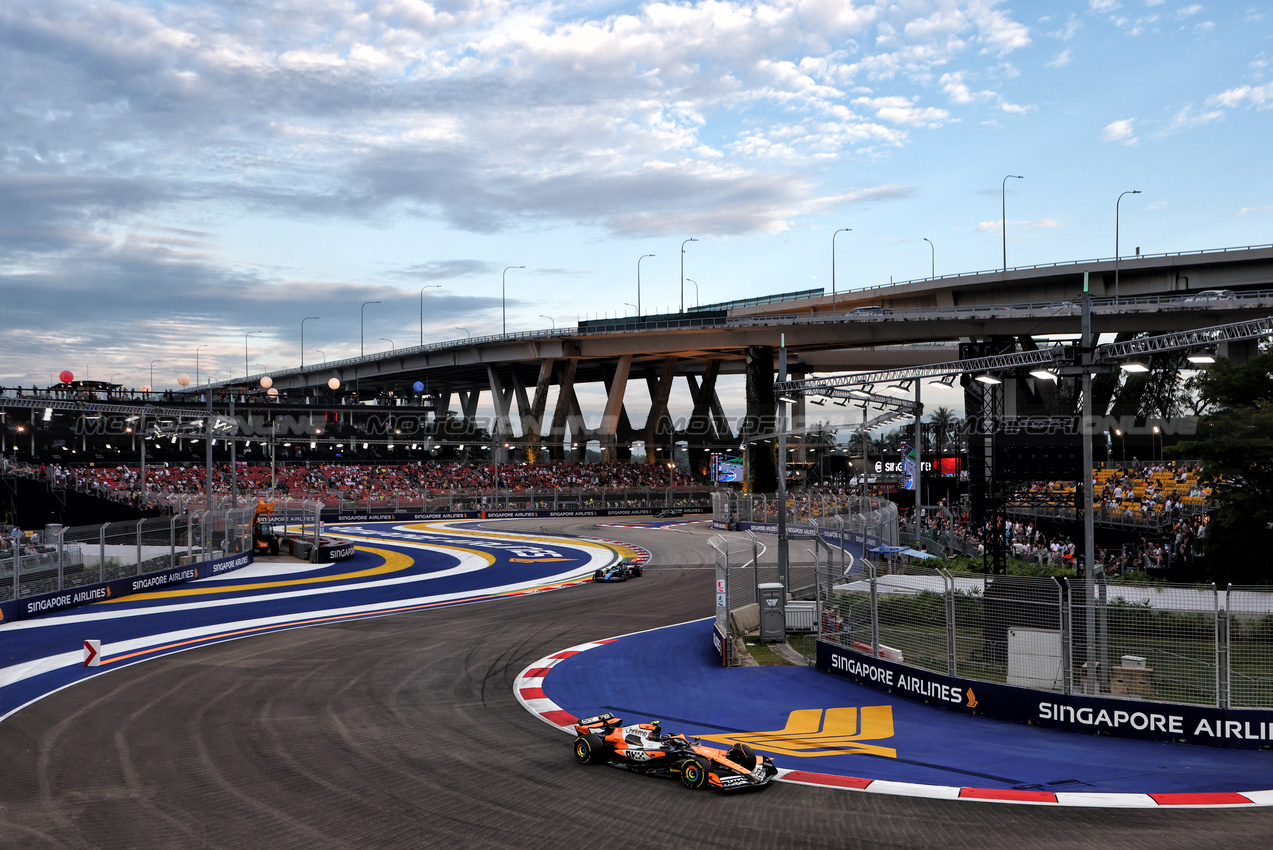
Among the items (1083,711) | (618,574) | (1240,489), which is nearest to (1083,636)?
(1083,711)

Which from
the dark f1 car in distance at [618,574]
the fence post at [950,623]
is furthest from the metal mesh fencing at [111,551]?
the fence post at [950,623]

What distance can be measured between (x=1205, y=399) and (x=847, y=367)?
228ft

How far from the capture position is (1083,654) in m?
A: 15.4

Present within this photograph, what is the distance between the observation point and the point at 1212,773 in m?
12.9

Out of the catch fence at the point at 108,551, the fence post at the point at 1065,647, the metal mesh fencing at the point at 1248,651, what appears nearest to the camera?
the metal mesh fencing at the point at 1248,651

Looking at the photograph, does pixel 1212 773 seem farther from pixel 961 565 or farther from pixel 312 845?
pixel 961 565

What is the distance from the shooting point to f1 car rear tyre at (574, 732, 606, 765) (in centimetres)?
1338

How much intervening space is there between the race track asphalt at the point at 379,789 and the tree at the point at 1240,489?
2201cm

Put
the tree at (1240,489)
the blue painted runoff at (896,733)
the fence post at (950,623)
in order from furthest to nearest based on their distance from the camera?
the tree at (1240,489), the fence post at (950,623), the blue painted runoff at (896,733)

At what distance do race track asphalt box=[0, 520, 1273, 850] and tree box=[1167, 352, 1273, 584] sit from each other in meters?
22.0

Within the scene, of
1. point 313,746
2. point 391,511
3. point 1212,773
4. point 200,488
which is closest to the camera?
point 1212,773

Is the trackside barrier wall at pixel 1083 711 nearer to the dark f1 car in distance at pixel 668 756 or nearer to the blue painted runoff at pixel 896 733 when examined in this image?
the blue painted runoff at pixel 896 733

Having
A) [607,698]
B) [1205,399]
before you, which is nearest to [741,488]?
[1205,399]

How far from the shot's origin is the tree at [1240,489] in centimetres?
2930
